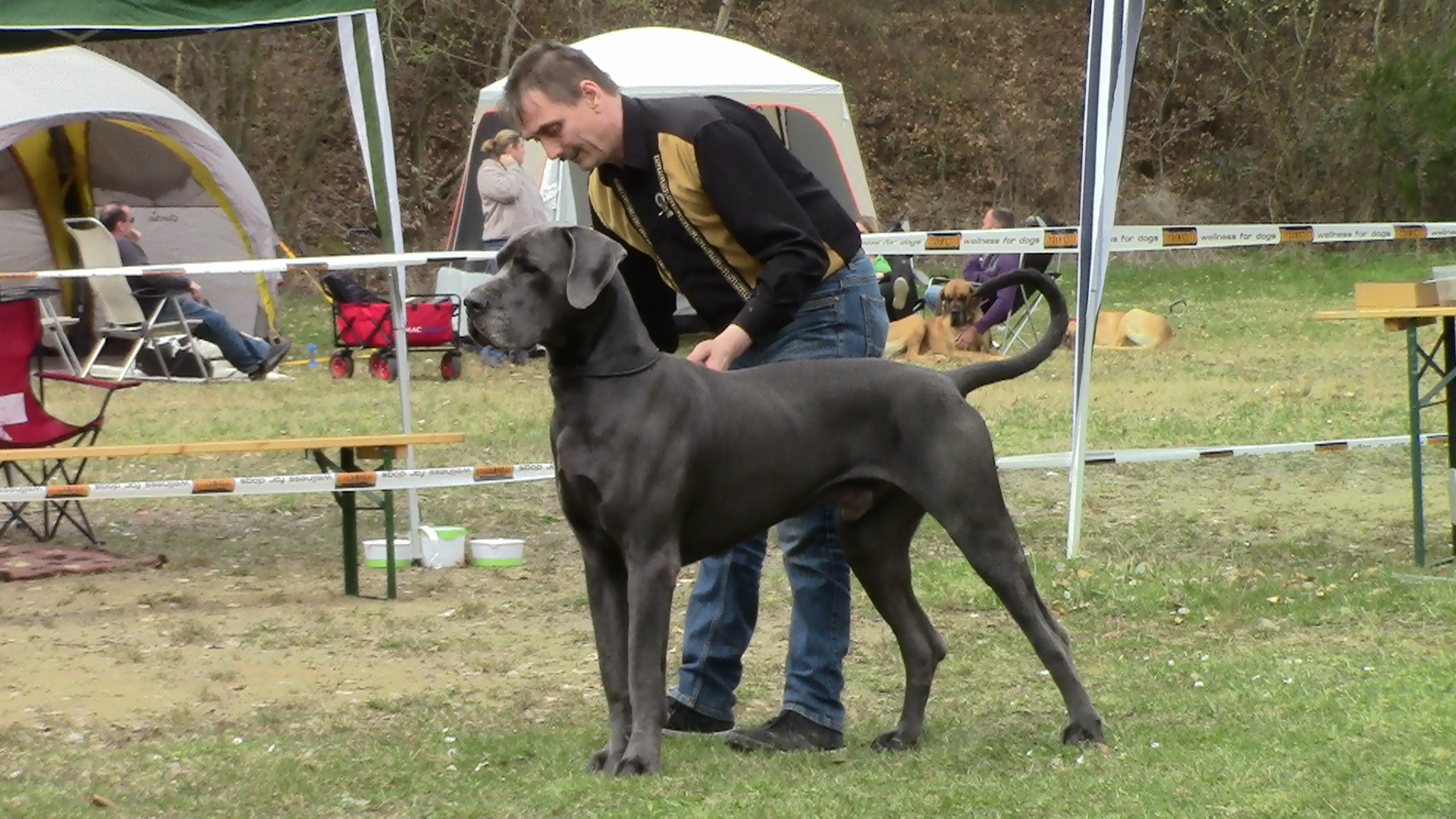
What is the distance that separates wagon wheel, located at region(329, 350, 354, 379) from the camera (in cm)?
1536

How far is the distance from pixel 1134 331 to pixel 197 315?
8261 mm

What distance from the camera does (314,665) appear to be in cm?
611

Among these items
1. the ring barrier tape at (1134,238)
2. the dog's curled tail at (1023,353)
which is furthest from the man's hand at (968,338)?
the dog's curled tail at (1023,353)

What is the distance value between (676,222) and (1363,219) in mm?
23335

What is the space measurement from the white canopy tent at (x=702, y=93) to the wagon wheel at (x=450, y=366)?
180 cm

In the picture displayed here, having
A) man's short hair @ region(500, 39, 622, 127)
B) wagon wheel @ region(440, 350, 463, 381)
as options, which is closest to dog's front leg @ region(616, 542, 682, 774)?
man's short hair @ region(500, 39, 622, 127)

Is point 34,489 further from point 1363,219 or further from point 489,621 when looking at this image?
point 1363,219

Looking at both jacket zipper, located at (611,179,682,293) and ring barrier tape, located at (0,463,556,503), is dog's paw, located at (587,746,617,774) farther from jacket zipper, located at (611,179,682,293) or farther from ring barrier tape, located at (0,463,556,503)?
ring barrier tape, located at (0,463,556,503)

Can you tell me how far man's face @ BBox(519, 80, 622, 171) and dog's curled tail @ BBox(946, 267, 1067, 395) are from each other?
103 cm

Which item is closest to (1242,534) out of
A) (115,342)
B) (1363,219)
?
(115,342)

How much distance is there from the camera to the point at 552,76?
4.34 metres

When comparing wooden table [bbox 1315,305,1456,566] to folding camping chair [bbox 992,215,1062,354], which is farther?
folding camping chair [bbox 992,215,1062,354]

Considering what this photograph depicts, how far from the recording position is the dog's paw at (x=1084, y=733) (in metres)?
4.59

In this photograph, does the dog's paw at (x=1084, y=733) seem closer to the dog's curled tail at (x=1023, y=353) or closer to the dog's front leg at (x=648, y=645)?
the dog's curled tail at (x=1023, y=353)
